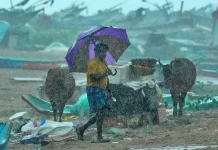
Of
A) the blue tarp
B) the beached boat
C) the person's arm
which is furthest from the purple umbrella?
the blue tarp

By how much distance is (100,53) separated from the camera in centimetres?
956

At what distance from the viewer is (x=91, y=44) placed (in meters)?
11.0

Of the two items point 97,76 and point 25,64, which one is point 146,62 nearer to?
point 97,76

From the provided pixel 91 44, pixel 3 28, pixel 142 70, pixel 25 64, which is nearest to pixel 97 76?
pixel 91 44

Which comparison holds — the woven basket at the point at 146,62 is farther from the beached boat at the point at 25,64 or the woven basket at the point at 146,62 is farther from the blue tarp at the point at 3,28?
the blue tarp at the point at 3,28

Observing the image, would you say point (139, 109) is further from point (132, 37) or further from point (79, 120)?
point (132, 37)

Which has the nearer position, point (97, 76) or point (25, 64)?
point (97, 76)

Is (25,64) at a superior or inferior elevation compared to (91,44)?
inferior

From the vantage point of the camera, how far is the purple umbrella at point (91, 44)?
10797mm

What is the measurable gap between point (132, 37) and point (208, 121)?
33.7 meters

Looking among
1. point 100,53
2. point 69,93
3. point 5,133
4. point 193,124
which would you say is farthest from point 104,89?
point 69,93

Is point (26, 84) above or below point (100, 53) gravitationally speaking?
below

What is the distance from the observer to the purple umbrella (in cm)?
1080

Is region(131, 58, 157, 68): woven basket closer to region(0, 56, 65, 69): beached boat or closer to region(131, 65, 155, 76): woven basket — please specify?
region(131, 65, 155, 76): woven basket
